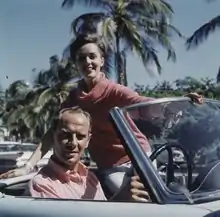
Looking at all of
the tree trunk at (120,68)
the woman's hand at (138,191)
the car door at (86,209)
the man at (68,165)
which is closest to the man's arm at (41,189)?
the man at (68,165)

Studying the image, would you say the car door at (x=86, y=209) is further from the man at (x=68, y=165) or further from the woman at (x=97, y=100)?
the woman at (x=97, y=100)

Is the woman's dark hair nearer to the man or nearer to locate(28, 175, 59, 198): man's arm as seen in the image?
the man

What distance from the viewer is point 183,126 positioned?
3.64m

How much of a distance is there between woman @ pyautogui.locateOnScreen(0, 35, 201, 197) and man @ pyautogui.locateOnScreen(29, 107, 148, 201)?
499 mm

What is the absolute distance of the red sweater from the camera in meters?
4.17

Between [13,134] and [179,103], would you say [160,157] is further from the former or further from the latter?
[13,134]

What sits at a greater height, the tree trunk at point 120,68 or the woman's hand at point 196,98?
the woman's hand at point 196,98

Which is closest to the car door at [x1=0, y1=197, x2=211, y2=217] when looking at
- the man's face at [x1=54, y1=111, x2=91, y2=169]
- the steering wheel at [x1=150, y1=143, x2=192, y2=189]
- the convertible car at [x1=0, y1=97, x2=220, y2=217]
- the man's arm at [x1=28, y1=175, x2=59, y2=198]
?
the convertible car at [x1=0, y1=97, x2=220, y2=217]

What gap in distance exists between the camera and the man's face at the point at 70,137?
3.57m

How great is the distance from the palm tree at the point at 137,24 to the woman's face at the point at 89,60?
23841 millimetres

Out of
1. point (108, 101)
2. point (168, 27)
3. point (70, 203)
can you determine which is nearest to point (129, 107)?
point (70, 203)

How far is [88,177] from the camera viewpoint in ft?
Answer: 12.3

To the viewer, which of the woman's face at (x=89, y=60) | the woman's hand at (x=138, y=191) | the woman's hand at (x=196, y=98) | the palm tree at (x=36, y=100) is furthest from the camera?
the palm tree at (x=36, y=100)

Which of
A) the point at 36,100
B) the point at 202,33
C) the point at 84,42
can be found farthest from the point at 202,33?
the point at 84,42
